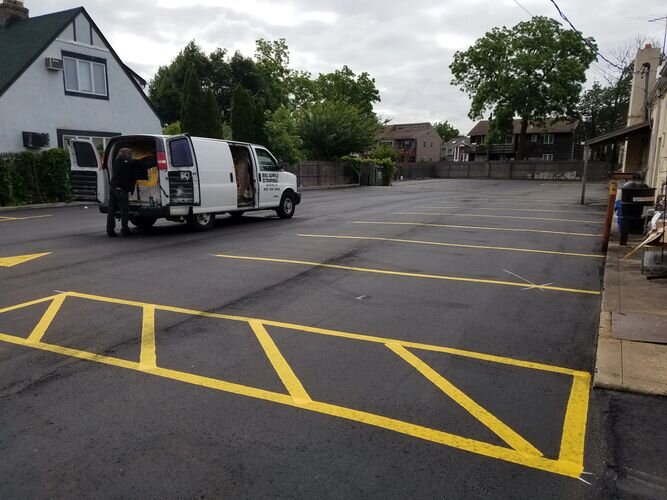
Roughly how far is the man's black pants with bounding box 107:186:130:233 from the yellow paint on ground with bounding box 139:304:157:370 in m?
5.60

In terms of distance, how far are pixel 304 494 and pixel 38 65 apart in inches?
944

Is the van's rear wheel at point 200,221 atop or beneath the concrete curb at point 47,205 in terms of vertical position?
atop

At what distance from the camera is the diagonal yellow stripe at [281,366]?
3714 mm

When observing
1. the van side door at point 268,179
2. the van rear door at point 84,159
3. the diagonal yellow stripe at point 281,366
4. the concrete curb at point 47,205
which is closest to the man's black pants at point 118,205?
the van rear door at point 84,159

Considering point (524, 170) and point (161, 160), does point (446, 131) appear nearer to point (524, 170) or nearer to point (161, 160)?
point (524, 170)

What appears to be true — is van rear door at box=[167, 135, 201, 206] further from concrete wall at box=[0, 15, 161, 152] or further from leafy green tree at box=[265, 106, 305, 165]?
leafy green tree at box=[265, 106, 305, 165]

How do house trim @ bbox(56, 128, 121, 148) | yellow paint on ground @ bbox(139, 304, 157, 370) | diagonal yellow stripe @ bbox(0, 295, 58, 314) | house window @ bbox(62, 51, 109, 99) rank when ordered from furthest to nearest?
house window @ bbox(62, 51, 109, 99) < house trim @ bbox(56, 128, 121, 148) < diagonal yellow stripe @ bbox(0, 295, 58, 314) < yellow paint on ground @ bbox(139, 304, 157, 370)

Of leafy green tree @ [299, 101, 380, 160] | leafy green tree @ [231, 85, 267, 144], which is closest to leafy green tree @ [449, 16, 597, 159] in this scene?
leafy green tree @ [299, 101, 380, 160]

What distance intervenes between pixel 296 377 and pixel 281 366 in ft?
0.81

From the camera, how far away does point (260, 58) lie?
6312 centimetres

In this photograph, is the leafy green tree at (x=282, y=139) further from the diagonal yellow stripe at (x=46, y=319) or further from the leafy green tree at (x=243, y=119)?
the diagonal yellow stripe at (x=46, y=319)

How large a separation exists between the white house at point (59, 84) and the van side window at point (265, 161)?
1277 cm

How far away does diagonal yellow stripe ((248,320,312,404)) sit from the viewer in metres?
3.71

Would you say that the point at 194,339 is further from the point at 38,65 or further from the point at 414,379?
the point at 38,65
